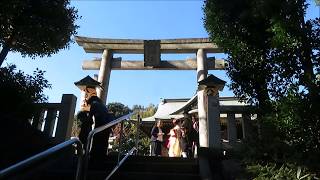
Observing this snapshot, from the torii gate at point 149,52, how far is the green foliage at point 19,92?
392cm

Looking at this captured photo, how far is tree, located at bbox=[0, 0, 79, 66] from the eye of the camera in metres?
8.55

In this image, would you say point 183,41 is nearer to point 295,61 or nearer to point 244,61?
point 244,61

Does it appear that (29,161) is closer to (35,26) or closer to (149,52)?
(35,26)

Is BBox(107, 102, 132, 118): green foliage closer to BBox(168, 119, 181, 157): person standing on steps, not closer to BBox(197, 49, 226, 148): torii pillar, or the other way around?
BBox(168, 119, 181, 157): person standing on steps

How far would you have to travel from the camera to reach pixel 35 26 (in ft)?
29.6

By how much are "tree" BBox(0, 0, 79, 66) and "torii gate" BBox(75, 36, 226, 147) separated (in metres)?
2.77

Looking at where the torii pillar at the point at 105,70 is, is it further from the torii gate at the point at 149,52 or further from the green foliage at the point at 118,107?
the green foliage at the point at 118,107

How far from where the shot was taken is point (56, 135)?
779 cm

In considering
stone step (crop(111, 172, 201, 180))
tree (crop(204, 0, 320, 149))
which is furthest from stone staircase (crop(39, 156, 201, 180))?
tree (crop(204, 0, 320, 149))

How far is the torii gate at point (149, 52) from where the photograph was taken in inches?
499

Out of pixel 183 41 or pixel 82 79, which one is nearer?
pixel 82 79

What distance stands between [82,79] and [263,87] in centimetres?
513

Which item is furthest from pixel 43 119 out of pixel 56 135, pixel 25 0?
pixel 25 0

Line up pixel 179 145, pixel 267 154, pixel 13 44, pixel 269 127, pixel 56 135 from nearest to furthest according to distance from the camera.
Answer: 1. pixel 267 154
2. pixel 269 127
3. pixel 56 135
4. pixel 13 44
5. pixel 179 145
